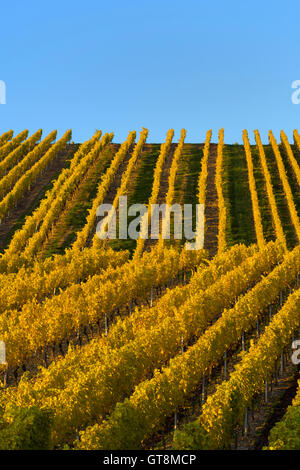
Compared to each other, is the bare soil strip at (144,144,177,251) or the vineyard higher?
the bare soil strip at (144,144,177,251)

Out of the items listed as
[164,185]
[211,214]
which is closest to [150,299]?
[211,214]

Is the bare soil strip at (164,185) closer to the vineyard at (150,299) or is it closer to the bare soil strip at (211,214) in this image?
the vineyard at (150,299)

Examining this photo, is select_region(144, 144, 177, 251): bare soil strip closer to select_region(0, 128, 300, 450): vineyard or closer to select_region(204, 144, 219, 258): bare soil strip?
select_region(0, 128, 300, 450): vineyard

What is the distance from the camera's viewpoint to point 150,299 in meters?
63.5

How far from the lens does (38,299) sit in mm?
63562

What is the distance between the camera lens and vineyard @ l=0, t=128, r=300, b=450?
3241cm

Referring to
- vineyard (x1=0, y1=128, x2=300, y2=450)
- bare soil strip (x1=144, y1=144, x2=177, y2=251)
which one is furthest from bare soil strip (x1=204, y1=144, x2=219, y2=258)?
bare soil strip (x1=144, y1=144, x2=177, y2=251)

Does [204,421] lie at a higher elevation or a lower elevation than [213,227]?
lower

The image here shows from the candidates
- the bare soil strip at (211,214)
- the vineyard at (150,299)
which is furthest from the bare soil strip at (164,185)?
the bare soil strip at (211,214)

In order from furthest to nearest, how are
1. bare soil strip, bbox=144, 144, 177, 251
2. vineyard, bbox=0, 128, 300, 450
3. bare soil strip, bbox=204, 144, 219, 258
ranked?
1. bare soil strip, bbox=144, 144, 177, 251
2. bare soil strip, bbox=204, 144, 219, 258
3. vineyard, bbox=0, 128, 300, 450

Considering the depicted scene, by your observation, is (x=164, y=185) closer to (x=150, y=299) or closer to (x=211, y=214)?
(x=211, y=214)

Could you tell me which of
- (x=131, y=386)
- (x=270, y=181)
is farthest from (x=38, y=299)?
(x=270, y=181)
